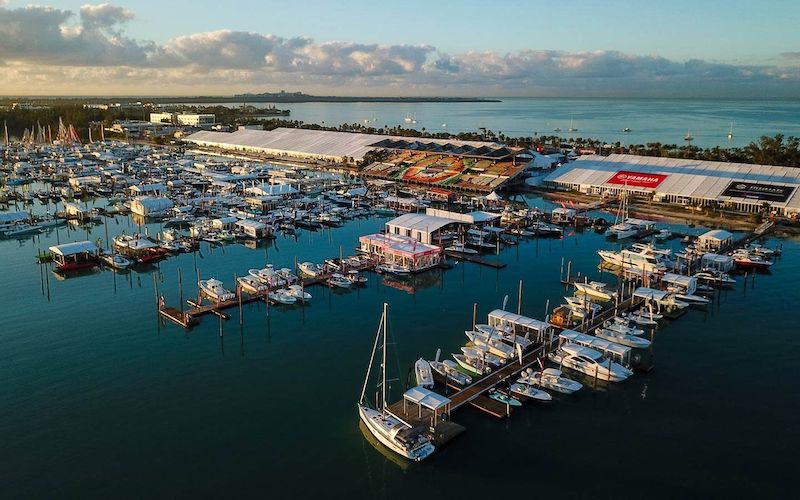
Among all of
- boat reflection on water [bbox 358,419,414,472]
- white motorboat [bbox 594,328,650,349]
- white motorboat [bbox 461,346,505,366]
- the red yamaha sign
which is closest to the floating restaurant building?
the red yamaha sign

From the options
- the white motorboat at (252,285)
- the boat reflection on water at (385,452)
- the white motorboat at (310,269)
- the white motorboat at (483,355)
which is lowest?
the boat reflection on water at (385,452)

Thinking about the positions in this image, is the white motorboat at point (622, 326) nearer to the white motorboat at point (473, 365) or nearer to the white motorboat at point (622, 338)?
the white motorboat at point (622, 338)

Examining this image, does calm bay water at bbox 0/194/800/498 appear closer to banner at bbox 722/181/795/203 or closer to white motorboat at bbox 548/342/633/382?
white motorboat at bbox 548/342/633/382

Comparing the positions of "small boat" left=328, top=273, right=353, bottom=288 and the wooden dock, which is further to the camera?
the wooden dock

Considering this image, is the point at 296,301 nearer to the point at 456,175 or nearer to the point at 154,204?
the point at 154,204

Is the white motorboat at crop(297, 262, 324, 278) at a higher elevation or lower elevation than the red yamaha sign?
lower

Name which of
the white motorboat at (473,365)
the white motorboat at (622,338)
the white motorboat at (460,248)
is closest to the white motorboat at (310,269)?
Result: the white motorboat at (460,248)
